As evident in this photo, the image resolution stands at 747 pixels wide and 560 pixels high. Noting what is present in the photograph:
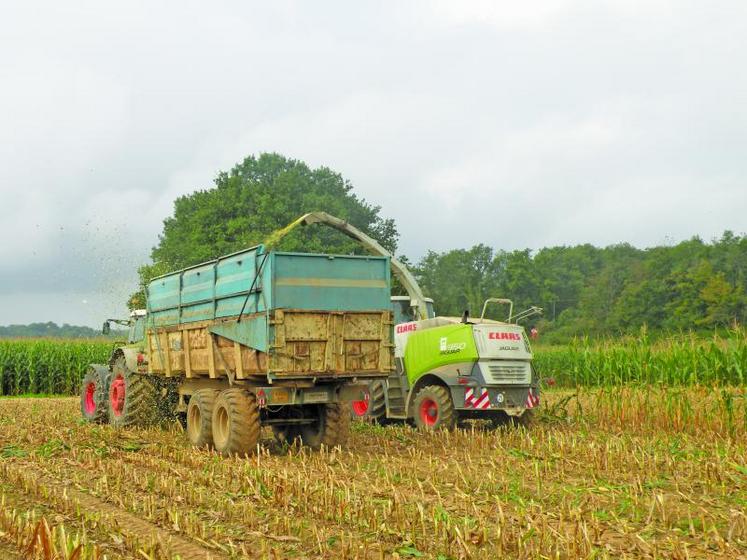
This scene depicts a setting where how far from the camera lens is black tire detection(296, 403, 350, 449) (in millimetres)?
10852

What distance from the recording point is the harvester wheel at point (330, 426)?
10.9m

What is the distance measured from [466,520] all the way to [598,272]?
80765mm

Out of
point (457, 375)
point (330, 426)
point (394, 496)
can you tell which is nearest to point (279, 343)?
point (330, 426)

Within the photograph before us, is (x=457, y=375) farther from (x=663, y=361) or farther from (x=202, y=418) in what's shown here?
(x=202, y=418)

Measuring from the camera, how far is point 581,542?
17.8 ft

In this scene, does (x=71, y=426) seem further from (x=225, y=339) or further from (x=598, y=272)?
(x=598, y=272)

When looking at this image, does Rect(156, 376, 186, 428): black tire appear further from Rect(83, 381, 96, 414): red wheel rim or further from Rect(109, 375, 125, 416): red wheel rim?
Rect(83, 381, 96, 414): red wheel rim

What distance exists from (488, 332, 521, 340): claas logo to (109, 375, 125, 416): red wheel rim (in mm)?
6407

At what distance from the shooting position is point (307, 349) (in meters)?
10.1

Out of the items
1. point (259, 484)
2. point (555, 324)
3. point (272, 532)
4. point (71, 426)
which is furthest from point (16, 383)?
point (555, 324)

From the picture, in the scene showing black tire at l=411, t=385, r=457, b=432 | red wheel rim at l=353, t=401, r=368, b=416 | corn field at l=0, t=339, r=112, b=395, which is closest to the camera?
black tire at l=411, t=385, r=457, b=432

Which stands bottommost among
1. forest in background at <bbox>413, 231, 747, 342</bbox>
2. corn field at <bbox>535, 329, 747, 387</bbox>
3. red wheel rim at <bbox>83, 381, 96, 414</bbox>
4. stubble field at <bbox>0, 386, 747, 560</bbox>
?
stubble field at <bbox>0, 386, 747, 560</bbox>

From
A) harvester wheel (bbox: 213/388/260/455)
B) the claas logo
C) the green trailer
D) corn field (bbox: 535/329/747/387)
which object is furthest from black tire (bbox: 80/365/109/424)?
corn field (bbox: 535/329/747/387)

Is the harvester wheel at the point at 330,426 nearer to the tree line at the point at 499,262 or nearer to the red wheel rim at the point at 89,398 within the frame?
the red wheel rim at the point at 89,398
